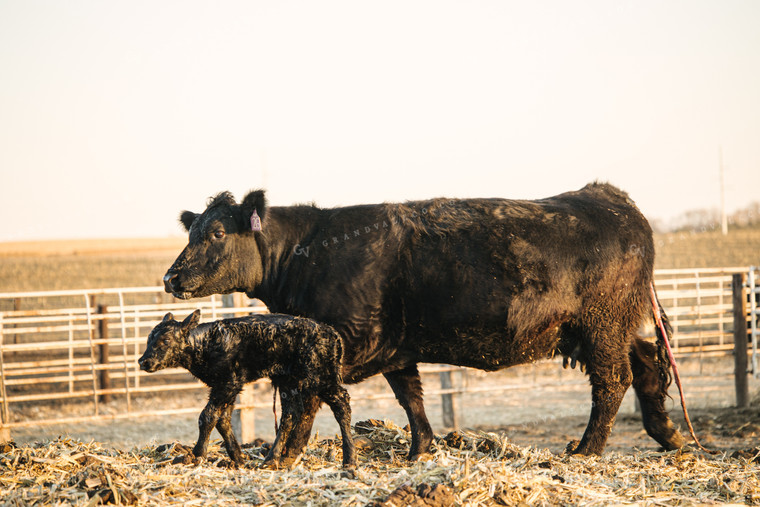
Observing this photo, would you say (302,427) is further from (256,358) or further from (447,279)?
(447,279)

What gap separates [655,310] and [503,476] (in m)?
2.94

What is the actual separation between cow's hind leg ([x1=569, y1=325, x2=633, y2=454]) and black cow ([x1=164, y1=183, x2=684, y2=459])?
1 centimetres

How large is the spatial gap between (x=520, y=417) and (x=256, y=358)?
692cm

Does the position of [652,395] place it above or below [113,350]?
above

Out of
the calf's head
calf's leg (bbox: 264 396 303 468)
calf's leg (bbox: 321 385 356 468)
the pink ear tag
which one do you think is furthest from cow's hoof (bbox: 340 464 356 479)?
the pink ear tag

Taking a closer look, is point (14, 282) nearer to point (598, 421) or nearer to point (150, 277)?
point (150, 277)

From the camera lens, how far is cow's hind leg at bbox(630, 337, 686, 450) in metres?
6.05

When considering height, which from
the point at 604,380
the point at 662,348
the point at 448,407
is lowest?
the point at 448,407

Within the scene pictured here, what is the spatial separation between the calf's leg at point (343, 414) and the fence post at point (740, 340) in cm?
766

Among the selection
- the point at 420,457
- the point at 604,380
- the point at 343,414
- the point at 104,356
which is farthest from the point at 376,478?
the point at 104,356

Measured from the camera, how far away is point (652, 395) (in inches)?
242

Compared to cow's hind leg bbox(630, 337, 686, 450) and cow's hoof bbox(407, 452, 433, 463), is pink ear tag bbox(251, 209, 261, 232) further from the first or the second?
cow's hind leg bbox(630, 337, 686, 450)

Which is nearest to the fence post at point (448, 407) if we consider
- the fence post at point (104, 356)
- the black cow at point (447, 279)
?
the black cow at point (447, 279)

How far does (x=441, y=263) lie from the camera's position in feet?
18.1
